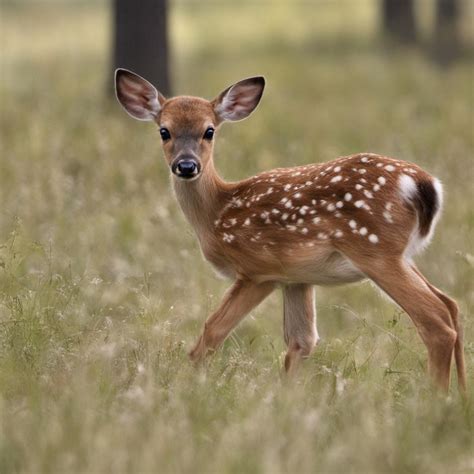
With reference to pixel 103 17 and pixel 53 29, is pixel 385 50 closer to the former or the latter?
pixel 53 29

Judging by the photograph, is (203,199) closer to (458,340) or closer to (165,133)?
(165,133)

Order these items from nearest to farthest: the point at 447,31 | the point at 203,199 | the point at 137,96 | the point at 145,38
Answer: the point at 203,199 → the point at 137,96 → the point at 145,38 → the point at 447,31

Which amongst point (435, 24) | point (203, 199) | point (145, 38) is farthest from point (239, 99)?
point (435, 24)

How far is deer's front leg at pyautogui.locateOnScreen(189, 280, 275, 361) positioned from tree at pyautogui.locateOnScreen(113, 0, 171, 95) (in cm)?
752

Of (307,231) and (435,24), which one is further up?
(307,231)

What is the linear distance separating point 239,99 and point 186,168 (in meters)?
0.96

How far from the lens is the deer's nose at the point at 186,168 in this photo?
6.42m

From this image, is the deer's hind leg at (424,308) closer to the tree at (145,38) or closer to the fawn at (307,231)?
the fawn at (307,231)

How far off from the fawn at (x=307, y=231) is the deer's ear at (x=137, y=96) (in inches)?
9.6

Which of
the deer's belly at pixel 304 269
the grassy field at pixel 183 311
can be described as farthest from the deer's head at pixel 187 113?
the grassy field at pixel 183 311

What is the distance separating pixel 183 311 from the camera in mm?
7090

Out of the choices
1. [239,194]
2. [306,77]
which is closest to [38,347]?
[239,194]

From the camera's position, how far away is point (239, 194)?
6.70m

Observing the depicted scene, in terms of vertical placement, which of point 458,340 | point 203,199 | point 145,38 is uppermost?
point 203,199
